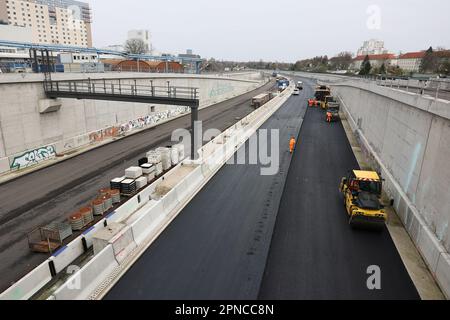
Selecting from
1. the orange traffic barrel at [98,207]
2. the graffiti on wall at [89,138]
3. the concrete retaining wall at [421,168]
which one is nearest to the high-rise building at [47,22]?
the graffiti on wall at [89,138]

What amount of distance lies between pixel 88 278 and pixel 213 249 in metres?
5.36

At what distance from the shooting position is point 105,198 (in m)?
19.5

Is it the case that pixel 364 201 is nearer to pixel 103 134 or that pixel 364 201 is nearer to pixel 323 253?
pixel 323 253

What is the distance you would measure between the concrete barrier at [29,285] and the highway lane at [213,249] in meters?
3.28

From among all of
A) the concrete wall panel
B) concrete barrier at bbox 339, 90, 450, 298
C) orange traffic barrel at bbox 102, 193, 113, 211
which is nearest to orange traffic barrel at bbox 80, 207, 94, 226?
orange traffic barrel at bbox 102, 193, 113, 211

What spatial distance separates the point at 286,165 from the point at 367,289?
49.8 feet

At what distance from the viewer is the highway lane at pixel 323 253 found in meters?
11.8

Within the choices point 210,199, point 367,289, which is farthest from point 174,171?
point 367,289

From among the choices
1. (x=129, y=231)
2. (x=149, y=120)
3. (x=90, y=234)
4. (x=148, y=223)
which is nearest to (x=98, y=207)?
(x=90, y=234)

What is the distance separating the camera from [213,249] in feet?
46.3

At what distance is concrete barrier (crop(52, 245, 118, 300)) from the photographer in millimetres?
10625

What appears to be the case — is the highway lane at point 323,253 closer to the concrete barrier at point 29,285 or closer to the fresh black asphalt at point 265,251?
the fresh black asphalt at point 265,251

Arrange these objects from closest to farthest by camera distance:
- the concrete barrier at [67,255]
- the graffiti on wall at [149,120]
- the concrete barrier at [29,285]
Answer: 1. the concrete barrier at [29,285]
2. the concrete barrier at [67,255]
3. the graffiti on wall at [149,120]
